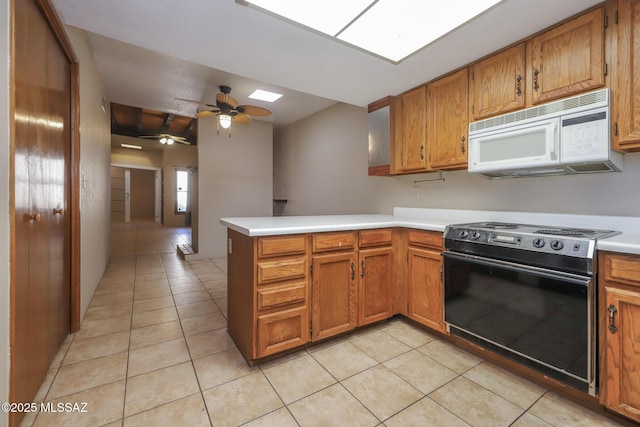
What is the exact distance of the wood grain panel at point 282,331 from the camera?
1.76 meters

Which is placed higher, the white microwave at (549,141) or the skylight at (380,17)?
the skylight at (380,17)

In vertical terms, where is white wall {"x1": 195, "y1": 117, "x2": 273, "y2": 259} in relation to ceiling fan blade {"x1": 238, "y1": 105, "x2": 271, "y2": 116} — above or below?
below

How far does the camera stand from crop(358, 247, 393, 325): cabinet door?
2205 mm

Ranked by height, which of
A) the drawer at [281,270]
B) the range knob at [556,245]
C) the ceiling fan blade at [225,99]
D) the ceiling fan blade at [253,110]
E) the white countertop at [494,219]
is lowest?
the drawer at [281,270]

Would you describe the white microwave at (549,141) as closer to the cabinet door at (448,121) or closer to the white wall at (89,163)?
the cabinet door at (448,121)

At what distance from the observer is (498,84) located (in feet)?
6.84

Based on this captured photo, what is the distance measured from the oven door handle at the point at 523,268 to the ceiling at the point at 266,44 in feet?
4.96

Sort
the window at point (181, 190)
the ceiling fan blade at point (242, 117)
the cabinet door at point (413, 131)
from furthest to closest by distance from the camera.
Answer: the window at point (181, 190) < the ceiling fan blade at point (242, 117) < the cabinet door at point (413, 131)

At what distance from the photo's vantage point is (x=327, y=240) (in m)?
2.00

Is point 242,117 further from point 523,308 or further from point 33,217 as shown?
point 523,308

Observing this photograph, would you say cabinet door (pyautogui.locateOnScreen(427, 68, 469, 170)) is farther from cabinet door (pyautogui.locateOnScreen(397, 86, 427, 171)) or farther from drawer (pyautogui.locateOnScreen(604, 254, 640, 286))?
drawer (pyautogui.locateOnScreen(604, 254, 640, 286))

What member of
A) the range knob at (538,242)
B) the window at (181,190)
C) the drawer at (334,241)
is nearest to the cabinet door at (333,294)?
the drawer at (334,241)

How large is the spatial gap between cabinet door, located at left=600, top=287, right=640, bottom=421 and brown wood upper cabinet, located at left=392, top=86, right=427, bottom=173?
1612 millimetres

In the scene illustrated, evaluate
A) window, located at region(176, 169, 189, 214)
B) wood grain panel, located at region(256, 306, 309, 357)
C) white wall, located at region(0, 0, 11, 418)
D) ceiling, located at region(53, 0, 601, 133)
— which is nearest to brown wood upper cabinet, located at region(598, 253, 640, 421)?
ceiling, located at region(53, 0, 601, 133)
